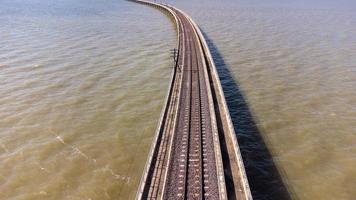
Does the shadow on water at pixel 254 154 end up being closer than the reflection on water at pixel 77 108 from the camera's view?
Yes

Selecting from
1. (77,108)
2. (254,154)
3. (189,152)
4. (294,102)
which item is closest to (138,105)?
(77,108)

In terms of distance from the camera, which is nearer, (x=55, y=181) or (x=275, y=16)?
(x=55, y=181)

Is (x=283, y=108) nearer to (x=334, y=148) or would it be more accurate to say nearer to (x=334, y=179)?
(x=334, y=148)

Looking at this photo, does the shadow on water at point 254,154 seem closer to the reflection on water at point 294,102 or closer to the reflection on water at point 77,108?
the reflection on water at point 294,102

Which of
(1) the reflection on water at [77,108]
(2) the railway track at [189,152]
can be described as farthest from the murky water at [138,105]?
(2) the railway track at [189,152]

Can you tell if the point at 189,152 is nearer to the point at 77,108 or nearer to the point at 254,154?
the point at 254,154

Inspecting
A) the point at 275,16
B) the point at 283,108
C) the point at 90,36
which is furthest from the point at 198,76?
the point at 275,16
